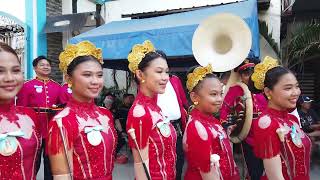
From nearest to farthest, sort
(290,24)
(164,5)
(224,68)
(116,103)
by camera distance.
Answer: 1. (224,68)
2. (290,24)
3. (116,103)
4. (164,5)

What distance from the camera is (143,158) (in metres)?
2.60

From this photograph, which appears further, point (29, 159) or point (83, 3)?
point (83, 3)

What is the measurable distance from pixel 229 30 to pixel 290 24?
4.61 meters

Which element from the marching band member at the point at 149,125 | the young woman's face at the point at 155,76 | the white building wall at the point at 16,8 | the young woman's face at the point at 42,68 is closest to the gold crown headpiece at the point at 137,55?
the marching band member at the point at 149,125

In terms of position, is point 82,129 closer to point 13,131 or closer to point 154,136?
point 13,131

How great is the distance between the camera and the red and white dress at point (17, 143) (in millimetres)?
2098

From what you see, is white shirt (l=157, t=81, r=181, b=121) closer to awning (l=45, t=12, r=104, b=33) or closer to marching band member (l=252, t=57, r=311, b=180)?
marching band member (l=252, t=57, r=311, b=180)

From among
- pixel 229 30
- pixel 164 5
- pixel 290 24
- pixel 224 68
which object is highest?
pixel 164 5

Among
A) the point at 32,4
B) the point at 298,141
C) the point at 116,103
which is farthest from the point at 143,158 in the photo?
the point at 32,4

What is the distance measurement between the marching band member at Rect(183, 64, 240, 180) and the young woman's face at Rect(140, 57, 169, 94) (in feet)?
0.82

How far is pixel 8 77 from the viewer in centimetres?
219

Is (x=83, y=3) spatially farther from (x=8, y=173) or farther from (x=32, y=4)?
(x=8, y=173)

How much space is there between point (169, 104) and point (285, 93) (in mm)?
1743

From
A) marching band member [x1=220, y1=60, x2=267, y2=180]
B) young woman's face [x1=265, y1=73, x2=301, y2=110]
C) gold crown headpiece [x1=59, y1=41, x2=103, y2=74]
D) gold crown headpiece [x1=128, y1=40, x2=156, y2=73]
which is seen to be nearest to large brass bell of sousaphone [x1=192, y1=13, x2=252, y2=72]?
marching band member [x1=220, y1=60, x2=267, y2=180]
